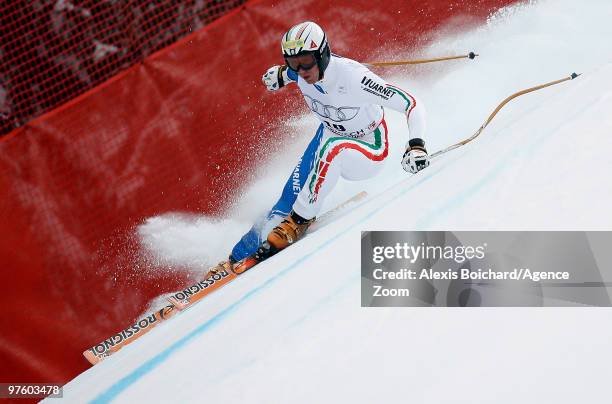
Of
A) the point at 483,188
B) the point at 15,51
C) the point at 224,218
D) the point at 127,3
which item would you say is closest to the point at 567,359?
the point at 483,188

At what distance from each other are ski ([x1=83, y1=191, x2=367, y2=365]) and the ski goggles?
19.1 inches

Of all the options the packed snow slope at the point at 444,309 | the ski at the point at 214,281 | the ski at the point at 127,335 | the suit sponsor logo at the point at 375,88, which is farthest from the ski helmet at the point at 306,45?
the ski at the point at 127,335

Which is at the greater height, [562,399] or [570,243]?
Answer: [570,243]

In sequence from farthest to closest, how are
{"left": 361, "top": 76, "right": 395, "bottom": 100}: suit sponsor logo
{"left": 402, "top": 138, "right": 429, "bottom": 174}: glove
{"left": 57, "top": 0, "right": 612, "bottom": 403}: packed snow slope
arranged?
1. {"left": 361, "top": 76, "right": 395, "bottom": 100}: suit sponsor logo
2. {"left": 402, "top": 138, "right": 429, "bottom": 174}: glove
3. {"left": 57, "top": 0, "right": 612, "bottom": 403}: packed snow slope

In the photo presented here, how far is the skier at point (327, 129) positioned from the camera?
7.19 ft

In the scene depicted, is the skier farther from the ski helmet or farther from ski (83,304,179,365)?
ski (83,304,179,365)

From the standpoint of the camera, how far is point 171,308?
8.20 ft

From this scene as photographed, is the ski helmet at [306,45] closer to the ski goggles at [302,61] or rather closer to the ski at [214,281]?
the ski goggles at [302,61]

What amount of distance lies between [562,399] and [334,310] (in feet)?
1.93

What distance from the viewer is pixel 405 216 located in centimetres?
214

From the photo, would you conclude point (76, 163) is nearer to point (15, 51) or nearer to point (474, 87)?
point (15, 51)

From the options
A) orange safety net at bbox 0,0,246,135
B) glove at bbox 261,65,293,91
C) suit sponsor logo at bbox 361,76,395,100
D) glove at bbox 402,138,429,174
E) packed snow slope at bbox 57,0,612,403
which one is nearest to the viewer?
packed snow slope at bbox 57,0,612,403

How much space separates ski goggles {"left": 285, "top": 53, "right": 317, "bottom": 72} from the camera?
218cm

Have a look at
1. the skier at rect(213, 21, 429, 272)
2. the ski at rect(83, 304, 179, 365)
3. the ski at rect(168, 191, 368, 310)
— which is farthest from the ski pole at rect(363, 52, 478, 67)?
the ski at rect(83, 304, 179, 365)
